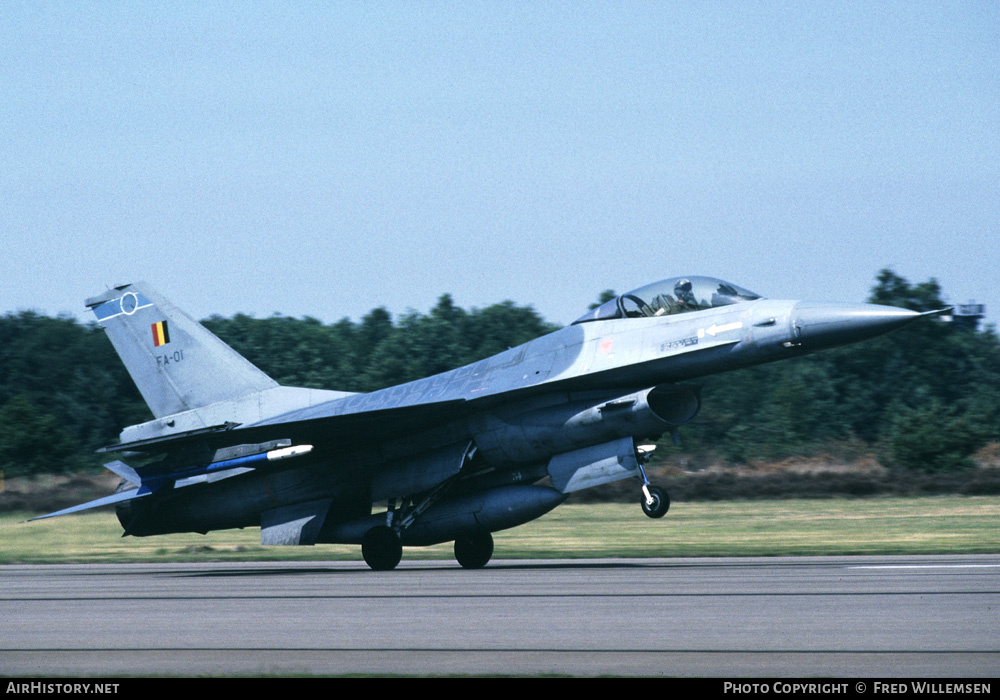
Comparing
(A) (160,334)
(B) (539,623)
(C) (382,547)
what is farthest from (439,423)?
(B) (539,623)

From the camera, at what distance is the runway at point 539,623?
766 centimetres

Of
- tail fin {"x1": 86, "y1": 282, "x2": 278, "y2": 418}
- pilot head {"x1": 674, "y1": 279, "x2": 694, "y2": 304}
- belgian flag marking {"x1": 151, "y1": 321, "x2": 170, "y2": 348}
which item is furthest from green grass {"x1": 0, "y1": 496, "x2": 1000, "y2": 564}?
pilot head {"x1": 674, "y1": 279, "x2": 694, "y2": 304}

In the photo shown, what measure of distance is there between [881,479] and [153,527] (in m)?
22.4

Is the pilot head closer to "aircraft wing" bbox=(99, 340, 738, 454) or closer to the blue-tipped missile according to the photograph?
"aircraft wing" bbox=(99, 340, 738, 454)

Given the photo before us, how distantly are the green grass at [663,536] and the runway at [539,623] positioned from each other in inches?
170

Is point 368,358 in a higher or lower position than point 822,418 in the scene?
higher

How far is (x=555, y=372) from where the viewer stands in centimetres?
1730

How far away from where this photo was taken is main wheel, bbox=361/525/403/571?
1803 centimetres

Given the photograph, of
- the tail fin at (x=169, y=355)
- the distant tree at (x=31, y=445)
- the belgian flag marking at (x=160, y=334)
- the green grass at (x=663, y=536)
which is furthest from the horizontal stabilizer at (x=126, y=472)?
the distant tree at (x=31, y=445)

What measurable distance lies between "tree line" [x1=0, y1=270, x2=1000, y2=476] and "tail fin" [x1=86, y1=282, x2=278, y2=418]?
2263 cm
